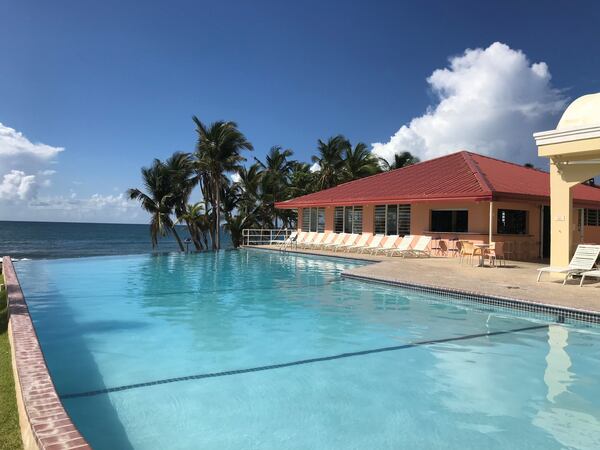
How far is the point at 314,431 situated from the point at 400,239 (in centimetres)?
1580

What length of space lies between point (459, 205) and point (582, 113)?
725cm

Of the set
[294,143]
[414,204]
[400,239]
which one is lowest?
[400,239]

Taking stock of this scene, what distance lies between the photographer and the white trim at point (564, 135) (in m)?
10.7

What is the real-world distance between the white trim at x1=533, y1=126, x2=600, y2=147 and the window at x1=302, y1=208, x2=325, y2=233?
47.7 ft

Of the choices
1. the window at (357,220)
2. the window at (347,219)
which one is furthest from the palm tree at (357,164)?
the window at (357,220)

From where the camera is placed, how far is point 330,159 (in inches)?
1366

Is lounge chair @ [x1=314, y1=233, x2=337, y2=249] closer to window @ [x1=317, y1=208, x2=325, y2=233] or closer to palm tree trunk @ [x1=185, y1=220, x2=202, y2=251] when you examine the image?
window @ [x1=317, y1=208, x2=325, y2=233]

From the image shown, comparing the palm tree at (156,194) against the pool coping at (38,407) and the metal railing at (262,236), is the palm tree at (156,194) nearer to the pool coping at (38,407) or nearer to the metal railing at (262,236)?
the metal railing at (262,236)

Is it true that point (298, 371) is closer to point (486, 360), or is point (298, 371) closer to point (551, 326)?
point (486, 360)

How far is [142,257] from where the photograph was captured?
2162 cm

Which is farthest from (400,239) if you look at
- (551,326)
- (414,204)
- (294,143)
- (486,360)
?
(294,143)

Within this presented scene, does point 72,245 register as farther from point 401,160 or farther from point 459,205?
point 459,205

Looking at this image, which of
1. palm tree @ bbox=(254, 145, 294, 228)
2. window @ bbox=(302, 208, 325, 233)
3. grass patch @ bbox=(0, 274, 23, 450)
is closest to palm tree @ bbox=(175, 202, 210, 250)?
palm tree @ bbox=(254, 145, 294, 228)

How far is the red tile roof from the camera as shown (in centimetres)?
1720
